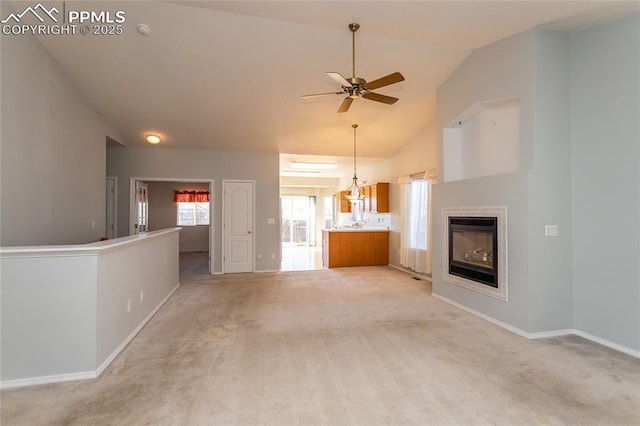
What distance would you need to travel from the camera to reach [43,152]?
340 cm

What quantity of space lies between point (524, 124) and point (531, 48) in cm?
78

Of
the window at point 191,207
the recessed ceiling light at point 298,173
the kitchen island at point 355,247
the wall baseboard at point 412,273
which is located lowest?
the wall baseboard at point 412,273

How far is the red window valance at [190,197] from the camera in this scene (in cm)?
983

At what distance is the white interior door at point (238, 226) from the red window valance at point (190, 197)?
13.3ft

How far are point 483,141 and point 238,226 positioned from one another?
16.0ft

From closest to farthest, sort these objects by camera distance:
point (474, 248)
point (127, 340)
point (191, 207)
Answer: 1. point (127, 340)
2. point (474, 248)
3. point (191, 207)

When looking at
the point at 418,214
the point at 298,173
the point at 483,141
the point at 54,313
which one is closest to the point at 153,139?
the point at 54,313

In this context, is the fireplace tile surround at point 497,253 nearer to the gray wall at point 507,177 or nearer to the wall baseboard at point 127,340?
the gray wall at point 507,177

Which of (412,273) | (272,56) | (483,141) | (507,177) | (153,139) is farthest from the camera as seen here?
(412,273)

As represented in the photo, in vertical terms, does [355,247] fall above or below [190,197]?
below

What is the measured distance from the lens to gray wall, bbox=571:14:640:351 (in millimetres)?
2754

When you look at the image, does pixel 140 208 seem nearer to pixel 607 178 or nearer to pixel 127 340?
pixel 127 340

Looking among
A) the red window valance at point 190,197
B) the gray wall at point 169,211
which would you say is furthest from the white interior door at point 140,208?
the red window valance at point 190,197

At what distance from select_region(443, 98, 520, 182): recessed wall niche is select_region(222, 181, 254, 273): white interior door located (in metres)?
4.10
